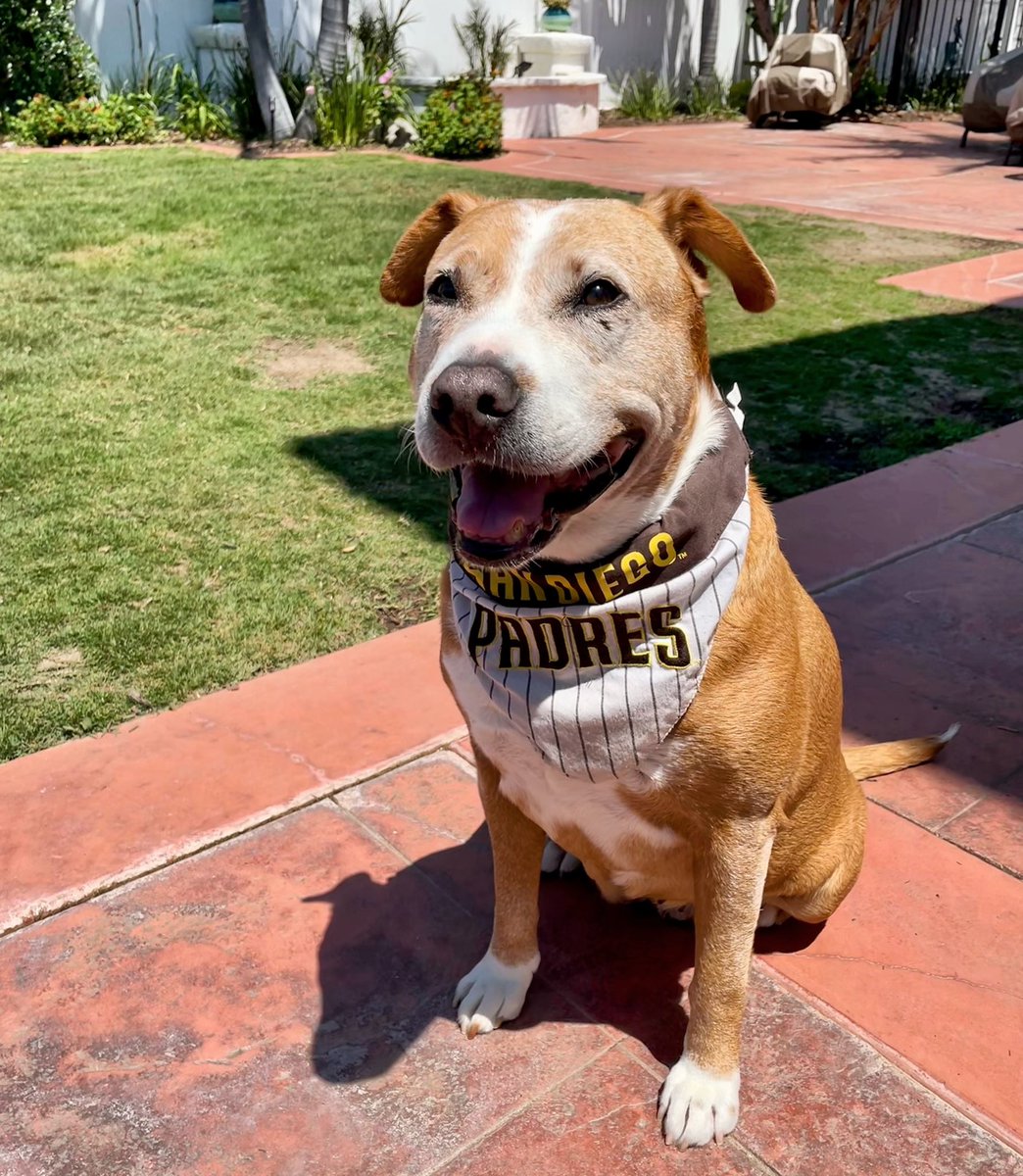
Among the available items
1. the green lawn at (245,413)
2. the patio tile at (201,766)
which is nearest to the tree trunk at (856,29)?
the green lawn at (245,413)

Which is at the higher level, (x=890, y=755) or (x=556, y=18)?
(x=556, y=18)

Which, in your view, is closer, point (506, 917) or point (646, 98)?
point (506, 917)

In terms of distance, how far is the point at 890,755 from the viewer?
117 inches

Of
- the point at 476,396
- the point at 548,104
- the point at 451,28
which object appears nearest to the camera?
the point at 476,396

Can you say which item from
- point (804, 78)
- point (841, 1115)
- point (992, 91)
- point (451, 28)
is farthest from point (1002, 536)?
point (804, 78)

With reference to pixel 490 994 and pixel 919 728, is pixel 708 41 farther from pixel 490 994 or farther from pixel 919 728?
pixel 490 994

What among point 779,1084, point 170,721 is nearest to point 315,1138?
point 779,1084

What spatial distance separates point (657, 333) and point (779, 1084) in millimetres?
1478

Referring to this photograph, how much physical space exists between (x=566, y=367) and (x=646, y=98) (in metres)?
18.9

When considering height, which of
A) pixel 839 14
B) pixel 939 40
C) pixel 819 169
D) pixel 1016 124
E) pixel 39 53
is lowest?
pixel 819 169

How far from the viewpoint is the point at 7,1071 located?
2211mm

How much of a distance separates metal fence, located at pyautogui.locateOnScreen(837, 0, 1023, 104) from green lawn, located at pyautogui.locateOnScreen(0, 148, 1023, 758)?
14304 millimetres

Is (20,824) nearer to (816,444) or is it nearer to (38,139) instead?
(816,444)

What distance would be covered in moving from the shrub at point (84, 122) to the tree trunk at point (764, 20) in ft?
35.8
